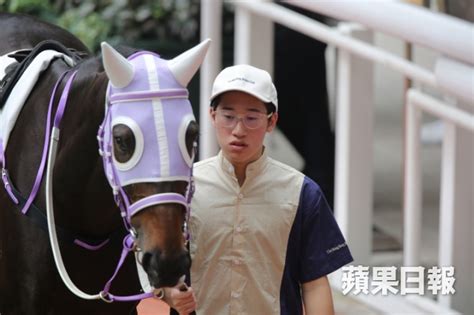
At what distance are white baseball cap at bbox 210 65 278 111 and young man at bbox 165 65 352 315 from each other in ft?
0.17

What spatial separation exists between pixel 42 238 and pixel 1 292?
0.38 m

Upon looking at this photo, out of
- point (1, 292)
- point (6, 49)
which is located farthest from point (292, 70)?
point (1, 292)

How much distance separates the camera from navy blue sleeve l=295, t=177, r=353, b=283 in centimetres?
475

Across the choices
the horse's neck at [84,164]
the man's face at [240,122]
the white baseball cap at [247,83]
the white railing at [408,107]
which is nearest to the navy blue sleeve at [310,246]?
the man's face at [240,122]

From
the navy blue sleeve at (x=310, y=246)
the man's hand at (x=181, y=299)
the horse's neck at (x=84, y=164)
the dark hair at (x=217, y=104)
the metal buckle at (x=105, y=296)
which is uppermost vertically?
the dark hair at (x=217, y=104)

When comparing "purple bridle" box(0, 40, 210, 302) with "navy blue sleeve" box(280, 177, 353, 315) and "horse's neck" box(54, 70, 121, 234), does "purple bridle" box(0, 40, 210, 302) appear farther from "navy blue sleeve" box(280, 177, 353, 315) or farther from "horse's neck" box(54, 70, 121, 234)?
"navy blue sleeve" box(280, 177, 353, 315)

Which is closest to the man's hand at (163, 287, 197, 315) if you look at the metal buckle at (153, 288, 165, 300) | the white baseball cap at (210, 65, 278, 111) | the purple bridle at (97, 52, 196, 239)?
the metal buckle at (153, 288, 165, 300)

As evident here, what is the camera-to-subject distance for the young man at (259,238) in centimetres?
472

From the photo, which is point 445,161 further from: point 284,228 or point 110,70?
point 110,70

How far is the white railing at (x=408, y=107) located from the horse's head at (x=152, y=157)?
2113 mm

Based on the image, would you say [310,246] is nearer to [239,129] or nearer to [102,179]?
[239,129]

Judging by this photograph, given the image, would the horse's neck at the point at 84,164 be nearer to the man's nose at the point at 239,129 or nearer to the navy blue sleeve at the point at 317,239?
the man's nose at the point at 239,129

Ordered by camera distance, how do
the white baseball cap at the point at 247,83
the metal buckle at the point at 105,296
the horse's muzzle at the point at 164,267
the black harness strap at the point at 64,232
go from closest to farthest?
the horse's muzzle at the point at 164,267 → the white baseball cap at the point at 247,83 → the metal buckle at the point at 105,296 → the black harness strap at the point at 64,232

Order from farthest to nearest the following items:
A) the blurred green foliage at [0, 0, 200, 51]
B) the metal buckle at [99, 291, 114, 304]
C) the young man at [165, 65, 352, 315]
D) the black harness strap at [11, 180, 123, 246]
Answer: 1. the blurred green foliage at [0, 0, 200, 51]
2. the black harness strap at [11, 180, 123, 246]
3. the metal buckle at [99, 291, 114, 304]
4. the young man at [165, 65, 352, 315]
